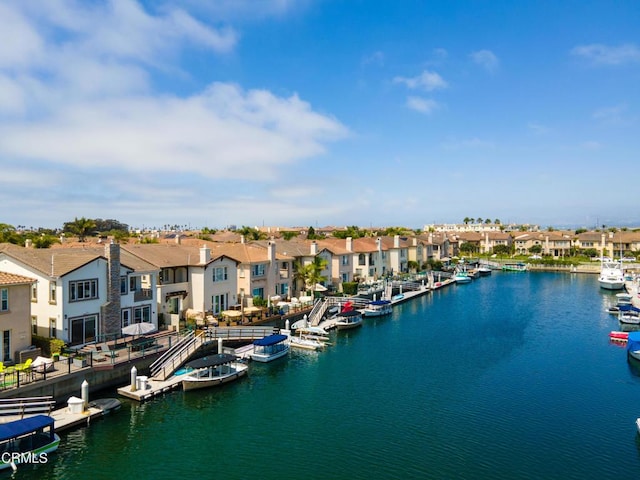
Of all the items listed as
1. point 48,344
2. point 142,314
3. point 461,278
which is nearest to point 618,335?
point 142,314

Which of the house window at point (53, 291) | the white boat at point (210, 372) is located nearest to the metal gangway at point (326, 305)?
the white boat at point (210, 372)

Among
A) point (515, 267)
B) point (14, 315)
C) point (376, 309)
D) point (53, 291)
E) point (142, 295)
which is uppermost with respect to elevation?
point (53, 291)

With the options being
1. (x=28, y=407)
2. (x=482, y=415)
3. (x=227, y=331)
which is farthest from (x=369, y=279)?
(x=28, y=407)

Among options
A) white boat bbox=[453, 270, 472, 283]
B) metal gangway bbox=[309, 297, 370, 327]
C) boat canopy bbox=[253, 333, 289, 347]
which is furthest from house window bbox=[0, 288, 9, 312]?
white boat bbox=[453, 270, 472, 283]

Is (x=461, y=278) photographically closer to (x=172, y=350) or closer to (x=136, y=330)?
(x=172, y=350)

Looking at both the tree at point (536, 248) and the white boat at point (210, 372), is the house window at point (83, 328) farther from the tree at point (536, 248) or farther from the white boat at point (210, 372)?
the tree at point (536, 248)

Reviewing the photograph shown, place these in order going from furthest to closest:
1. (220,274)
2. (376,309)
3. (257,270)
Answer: (376,309) < (257,270) < (220,274)

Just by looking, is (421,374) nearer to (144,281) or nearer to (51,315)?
(144,281)
